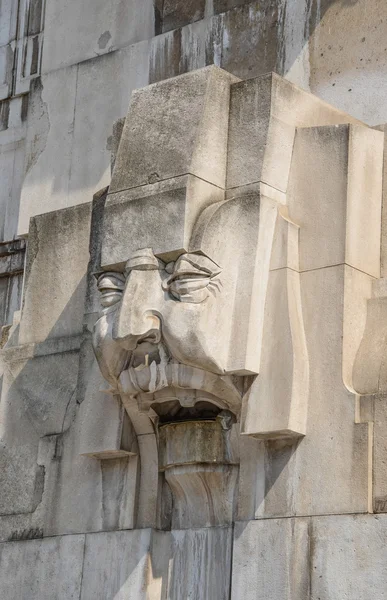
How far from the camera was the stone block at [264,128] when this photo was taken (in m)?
10.5

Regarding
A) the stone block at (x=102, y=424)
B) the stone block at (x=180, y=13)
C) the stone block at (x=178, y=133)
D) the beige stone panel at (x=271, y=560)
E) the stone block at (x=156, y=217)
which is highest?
the stone block at (x=180, y=13)

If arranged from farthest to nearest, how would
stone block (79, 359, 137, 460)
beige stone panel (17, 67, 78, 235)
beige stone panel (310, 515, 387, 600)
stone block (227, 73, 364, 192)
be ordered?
beige stone panel (17, 67, 78, 235)
stone block (79, 359, 137, 460)
stone block (227, 73, 364, 192)
beige stone panel (310, 515, 387, 600)

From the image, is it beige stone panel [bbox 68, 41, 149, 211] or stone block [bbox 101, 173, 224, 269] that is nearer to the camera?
stone block [bbox 101, 173, 224, 269]

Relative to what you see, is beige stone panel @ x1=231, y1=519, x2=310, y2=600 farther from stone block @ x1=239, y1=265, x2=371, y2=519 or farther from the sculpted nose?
the sculpted nose

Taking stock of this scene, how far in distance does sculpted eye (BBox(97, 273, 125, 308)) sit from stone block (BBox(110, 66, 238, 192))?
0.67 metres

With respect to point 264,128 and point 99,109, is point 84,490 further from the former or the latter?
point 99,109

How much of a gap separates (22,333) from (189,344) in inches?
100

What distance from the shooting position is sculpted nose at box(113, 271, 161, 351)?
33.4ft

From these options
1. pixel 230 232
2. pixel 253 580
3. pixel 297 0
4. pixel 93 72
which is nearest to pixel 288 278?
pixel 230 232

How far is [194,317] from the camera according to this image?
1003 cm

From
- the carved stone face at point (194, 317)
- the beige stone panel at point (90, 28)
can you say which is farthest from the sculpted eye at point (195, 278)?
the beige stone panel at point (90, 28)

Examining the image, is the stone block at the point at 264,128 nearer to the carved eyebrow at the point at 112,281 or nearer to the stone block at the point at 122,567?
the carved eyebrow at the point at 112,281

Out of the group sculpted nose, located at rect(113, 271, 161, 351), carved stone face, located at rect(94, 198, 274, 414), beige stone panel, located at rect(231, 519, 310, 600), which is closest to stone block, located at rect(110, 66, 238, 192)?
carved stone face, located at rect(94, 198, 274, 414)

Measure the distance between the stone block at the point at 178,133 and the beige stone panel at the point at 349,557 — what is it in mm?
2576
